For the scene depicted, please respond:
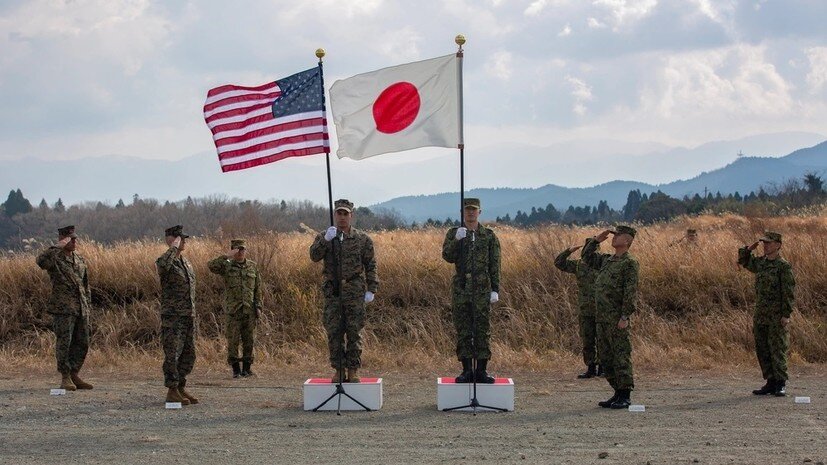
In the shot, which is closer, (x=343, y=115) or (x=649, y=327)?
(x=343, y=115)

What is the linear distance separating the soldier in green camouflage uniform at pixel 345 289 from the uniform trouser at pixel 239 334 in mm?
3332

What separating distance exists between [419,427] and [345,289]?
2119 mm

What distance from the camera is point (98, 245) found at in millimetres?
21438

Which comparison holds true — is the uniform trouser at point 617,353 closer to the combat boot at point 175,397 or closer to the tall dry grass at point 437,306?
the tall dry grass at point 437,306

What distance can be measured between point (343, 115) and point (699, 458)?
543 cm

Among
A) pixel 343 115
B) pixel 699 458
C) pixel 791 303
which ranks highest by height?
pixel 343 115

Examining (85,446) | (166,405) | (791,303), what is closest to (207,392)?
(166,405)

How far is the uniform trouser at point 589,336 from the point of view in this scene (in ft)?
42.9

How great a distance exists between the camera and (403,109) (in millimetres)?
10812

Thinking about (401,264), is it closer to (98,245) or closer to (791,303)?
(98,245)

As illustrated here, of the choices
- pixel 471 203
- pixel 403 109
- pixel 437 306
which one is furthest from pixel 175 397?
pixel 437 306

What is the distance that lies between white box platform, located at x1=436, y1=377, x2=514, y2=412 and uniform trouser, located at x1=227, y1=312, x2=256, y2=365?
435 centimetres

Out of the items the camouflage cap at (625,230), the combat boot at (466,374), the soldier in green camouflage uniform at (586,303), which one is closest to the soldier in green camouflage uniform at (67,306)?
the combat boot at (466,374)

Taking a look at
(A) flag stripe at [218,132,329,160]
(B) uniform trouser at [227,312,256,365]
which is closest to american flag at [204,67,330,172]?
(A) flag stripe at [218,132,329,160]
